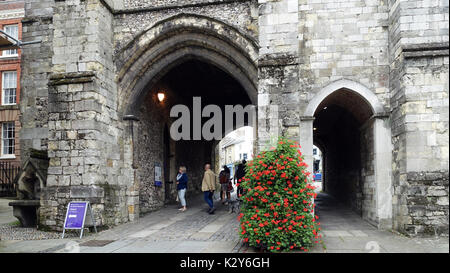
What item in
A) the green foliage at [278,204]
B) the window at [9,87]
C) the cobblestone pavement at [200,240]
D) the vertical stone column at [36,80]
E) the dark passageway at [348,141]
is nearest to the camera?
the green foliage at [278,204]

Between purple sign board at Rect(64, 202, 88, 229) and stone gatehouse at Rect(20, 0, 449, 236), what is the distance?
34 cm

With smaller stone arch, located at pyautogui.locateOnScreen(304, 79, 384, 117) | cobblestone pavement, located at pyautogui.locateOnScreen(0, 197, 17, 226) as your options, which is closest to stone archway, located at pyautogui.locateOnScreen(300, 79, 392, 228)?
smaller stone arch, located at pyautogui.locateOnScreen(304, 79, 384, 117)

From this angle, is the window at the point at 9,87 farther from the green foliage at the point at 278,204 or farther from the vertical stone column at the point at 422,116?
the vertical stone column at the point at 422,116

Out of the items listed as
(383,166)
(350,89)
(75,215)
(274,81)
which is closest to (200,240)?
(75,215)

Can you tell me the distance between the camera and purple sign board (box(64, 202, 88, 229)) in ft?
22.9

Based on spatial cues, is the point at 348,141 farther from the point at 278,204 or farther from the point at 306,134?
the point at 278,204

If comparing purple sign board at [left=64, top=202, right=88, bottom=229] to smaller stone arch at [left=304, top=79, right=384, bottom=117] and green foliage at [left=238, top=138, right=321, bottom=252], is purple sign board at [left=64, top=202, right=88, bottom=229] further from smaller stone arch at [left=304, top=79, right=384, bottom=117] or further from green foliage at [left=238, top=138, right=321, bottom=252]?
smaller stone arch at [left=304, top=79, right=384, bottom=117]

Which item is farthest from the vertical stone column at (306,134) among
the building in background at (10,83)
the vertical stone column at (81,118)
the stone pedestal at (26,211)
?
the building in background at (10,83)

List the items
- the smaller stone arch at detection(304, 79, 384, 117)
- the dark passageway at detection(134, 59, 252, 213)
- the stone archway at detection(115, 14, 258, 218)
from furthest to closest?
the dark passageway at detection(134, 59, 252, 213) < the stone archway at detection(115, 14, 258, 218) < the smaller stone arch at detection(304, 79, 384, 117)

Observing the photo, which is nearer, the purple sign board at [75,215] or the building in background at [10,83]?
the purple sign board at [75,215]

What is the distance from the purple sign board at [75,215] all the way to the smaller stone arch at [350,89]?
4.99 meters

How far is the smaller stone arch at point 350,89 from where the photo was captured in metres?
7.66

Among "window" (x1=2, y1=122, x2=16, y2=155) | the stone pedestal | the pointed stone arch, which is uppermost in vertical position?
the pointed stone arch

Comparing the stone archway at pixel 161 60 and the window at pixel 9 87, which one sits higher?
the window at pixel 9 87
